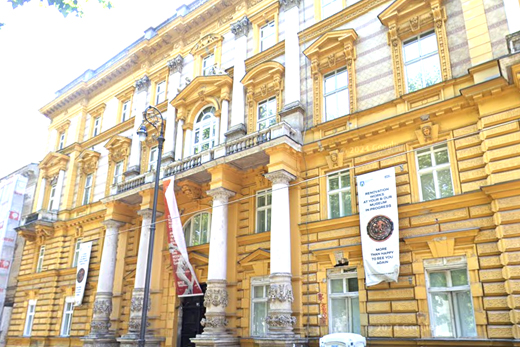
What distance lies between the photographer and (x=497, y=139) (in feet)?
38.5

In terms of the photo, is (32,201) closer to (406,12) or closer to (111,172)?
(111,172)

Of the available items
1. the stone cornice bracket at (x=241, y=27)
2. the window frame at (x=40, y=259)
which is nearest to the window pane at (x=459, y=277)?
the stone cornice bracket at (x=241, y=27)

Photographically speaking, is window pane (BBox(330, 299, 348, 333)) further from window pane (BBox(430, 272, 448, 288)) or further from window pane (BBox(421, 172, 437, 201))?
window pane (BBox(421, 172, 437, 201))

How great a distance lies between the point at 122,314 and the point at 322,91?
565 inches

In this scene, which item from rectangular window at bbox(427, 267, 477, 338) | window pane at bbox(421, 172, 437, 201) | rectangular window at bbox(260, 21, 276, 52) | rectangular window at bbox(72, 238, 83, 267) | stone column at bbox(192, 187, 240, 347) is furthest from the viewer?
rectangular window at bbox(72, 238, 83, 267)

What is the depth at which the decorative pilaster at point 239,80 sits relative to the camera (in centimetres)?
1877

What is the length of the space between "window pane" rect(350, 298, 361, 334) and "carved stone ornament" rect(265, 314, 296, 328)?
6.30 ft

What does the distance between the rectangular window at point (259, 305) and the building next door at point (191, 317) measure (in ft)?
9.49

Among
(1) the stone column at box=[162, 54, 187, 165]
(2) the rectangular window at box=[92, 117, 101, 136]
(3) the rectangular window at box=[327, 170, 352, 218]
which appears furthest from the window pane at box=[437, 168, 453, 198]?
(2) the rectangular window at box=[92, 117, 101, 136]

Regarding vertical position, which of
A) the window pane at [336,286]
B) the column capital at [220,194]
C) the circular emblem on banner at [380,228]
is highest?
the column capital at [220,194]

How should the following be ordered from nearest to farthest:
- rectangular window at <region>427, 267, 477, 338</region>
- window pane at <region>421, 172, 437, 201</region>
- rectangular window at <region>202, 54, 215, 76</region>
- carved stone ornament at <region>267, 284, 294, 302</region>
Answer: rectangular window at <region>427, 267, 477, 338</region>
window pane at <region>421, 172, 437, 201</region>
carved stone ornament at <region>267, 284, 294, 302</region>
rectangular window at <region>202, 54, 215, 76</region>

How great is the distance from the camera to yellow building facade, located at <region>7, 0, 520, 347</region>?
11.8 metres

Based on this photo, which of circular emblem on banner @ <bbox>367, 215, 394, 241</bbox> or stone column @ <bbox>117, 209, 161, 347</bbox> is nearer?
circular emblem on banner @ <bbox>367, 215, 394, 241</bbox>

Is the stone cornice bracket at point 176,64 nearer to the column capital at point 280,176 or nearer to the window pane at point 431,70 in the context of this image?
the column capital at point 280,176
